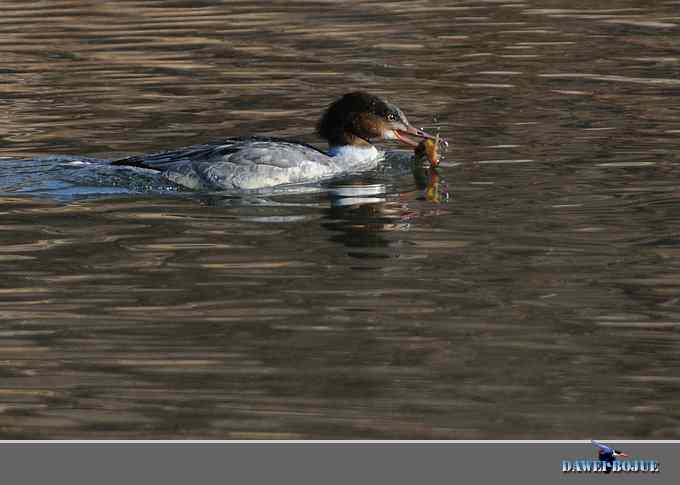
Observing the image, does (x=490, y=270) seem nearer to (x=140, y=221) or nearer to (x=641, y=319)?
(x=641, y=319)

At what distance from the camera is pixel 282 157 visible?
1466cm

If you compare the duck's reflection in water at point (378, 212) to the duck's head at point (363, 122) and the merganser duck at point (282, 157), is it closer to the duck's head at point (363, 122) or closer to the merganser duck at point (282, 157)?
the merganser duck at point (282, 157)

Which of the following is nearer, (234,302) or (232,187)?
(234,302)

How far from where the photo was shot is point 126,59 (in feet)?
74.5

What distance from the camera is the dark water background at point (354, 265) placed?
8.29 m

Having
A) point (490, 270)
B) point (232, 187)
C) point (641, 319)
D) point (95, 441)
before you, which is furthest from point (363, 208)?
point (95, 441)

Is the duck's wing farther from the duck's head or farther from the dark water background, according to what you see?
the duck's head

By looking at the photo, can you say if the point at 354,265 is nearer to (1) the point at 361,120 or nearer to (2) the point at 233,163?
(2) the point at 233,163

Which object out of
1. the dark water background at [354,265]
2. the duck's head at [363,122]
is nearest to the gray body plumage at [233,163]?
the dark water background at [354,265]

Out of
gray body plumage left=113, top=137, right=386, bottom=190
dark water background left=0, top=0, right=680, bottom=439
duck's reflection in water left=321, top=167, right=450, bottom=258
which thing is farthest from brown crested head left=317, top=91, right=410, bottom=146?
gray body plumage left=113, top=137, right=386, bottom=190

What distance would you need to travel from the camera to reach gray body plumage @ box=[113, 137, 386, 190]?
14.5 metres

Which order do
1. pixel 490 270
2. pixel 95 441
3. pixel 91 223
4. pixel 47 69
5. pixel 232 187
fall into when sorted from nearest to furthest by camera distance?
pixel 95 441, pixel 490 270, pixel 91 223, pixel 232 187, pixel 47 69

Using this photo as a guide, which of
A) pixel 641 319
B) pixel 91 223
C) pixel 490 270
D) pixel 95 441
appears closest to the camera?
pixel 95 441

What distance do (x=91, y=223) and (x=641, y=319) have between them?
5.11 meters
